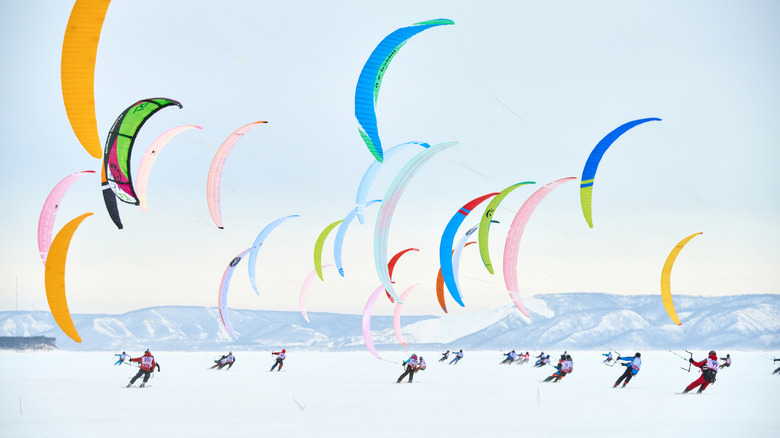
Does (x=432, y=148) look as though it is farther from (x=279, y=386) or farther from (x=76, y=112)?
(x=76, y=112)

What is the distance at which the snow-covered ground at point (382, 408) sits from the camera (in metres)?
17.7

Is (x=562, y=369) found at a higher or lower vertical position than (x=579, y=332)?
higher

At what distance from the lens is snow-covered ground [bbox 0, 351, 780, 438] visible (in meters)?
17.7

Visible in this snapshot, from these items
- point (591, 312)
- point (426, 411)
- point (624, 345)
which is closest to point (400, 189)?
point (426, 411)

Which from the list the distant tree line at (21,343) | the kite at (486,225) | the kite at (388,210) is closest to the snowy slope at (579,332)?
the distant tree line at (21,343)

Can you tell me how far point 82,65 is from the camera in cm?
1702

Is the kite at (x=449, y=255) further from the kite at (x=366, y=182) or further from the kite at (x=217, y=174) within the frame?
the kite at (x=217, y=174)

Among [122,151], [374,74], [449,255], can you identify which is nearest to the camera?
[122,151]

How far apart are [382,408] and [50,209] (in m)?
11.2

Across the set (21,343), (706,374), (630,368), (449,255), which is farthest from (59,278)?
(21,343)

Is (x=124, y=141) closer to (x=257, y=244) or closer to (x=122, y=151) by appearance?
(x=122, y=151)

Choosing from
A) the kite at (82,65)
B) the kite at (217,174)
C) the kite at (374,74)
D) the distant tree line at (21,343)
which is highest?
the kite at (374,74)

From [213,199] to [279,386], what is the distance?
7.11 metres

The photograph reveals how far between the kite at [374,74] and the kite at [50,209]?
800cm
